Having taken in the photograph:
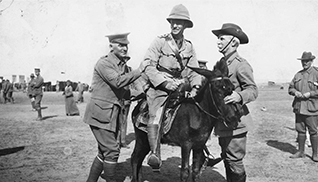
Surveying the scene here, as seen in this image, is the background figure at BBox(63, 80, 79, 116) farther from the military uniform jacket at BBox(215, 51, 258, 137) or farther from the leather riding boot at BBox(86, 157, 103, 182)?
the military uniform jacket at BBox(215, 51, 258, 137)

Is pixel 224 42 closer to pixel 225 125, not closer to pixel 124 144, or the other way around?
pixel 225 125

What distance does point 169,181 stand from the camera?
5750 mm

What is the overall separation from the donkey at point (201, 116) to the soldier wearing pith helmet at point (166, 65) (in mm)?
252

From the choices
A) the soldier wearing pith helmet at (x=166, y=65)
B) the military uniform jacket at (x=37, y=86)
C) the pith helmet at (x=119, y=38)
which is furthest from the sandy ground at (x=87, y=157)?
the military uniform jacket at (x=37, y=86)

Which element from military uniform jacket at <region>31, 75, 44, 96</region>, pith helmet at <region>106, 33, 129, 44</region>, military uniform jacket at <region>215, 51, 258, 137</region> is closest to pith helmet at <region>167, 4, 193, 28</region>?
pith helmet at <region>106, 33, 129, 44</region>

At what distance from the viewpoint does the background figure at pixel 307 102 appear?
734cm

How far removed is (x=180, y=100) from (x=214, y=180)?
2282 millimetres

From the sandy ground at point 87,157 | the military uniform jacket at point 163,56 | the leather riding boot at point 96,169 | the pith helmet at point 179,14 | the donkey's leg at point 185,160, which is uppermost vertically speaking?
the pith helmet at point 179,14

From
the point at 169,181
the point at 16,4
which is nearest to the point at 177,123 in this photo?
the point at 169,181

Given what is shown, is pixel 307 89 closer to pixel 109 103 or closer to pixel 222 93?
pixel 222 93

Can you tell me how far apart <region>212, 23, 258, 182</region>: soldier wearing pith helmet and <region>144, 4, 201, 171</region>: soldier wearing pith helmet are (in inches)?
26.0

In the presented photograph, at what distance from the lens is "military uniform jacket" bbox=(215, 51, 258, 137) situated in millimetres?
3930

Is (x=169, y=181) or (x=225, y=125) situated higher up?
(x=225, y=125)

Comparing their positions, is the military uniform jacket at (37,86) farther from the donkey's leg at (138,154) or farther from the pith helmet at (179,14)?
the pith helmet at (179,14)
